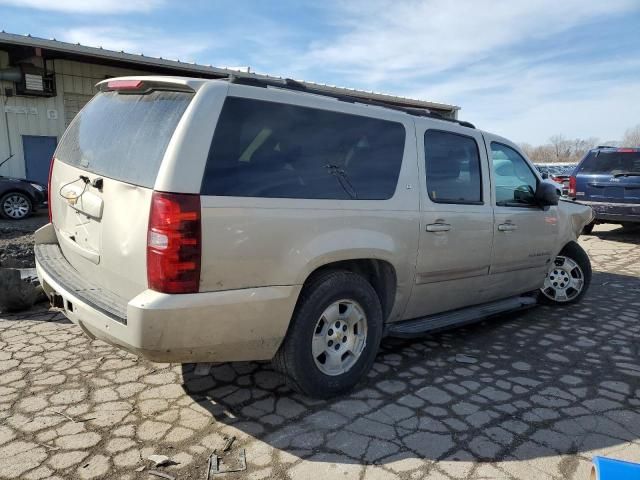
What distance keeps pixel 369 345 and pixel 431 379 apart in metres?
0.60

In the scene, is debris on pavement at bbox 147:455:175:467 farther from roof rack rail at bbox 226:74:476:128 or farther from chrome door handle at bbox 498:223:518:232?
chrome door handle at bbox 498:223:518:232

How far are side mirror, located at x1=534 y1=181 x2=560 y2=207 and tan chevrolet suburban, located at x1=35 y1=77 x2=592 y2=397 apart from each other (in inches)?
30.8

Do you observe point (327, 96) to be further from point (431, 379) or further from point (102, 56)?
point (102, 56)

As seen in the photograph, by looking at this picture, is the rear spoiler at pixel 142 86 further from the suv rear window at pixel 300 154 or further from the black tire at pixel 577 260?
the black tire at pixel 577 260

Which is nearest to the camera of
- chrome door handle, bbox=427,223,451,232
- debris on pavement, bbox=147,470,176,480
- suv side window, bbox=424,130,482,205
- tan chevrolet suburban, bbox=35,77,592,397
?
debris on pavement, bbox=147,470,176,480

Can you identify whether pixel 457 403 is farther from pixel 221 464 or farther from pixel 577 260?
pixel 577 260

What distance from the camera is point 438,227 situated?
12.3ft

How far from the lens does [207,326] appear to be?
2.62 metres

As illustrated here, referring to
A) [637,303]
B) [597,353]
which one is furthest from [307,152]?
[637,303]

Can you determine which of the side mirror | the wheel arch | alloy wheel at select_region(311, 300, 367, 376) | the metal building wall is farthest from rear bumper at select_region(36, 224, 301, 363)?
the metal building wall

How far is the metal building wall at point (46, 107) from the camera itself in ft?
39.6

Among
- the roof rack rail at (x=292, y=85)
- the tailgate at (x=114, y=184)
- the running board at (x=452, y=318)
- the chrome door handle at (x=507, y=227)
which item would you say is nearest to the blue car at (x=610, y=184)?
the running board at (x=452, y=318)

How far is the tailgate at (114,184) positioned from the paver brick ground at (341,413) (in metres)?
0.85

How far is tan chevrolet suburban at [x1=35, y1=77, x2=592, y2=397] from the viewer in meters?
2.54
